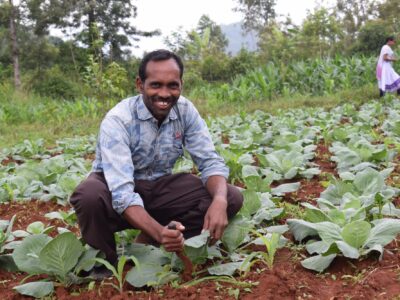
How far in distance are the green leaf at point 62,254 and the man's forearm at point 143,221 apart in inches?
9.6

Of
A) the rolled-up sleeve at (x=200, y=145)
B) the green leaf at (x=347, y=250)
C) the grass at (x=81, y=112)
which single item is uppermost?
the rolled-up sleeve at (x=200, y=145)

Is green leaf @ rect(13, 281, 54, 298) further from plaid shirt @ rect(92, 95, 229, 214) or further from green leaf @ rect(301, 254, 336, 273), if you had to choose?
green leaf @ rect(301, 254, 336, 273)

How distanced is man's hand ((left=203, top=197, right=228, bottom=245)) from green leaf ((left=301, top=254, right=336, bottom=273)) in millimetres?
385

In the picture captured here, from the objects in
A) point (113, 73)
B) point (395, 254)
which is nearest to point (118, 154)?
point (395, 254)

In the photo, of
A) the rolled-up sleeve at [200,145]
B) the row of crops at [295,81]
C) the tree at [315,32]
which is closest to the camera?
the rolled-up sleeve at [200,145]

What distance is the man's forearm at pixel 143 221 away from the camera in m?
2.12

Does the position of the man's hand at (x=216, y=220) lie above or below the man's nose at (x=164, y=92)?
below

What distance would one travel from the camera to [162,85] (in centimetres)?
245

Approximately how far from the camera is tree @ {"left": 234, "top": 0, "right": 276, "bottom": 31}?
117ft

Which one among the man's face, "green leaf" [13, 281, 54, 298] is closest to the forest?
"green leaf" [13, 281, 54, 298]

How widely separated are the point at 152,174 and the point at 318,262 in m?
0.94

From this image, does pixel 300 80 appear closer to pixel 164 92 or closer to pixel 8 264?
pixel 164 92

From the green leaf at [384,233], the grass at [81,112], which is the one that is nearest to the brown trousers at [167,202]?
the green leaf at [384,233]

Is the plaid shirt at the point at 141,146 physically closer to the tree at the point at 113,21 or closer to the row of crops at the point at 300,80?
the row of crops at the point at 300,80
